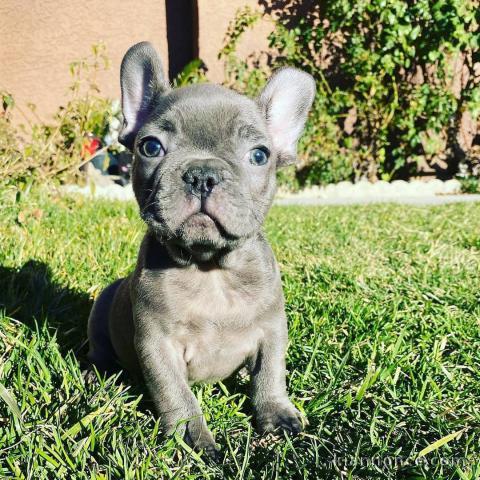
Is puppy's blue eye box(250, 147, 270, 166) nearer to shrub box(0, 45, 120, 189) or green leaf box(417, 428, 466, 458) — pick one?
green leaf box(417, 428, 466, 458)

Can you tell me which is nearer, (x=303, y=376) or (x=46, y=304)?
(x=303, y=376)

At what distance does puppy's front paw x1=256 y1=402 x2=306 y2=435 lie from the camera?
223 centimetres

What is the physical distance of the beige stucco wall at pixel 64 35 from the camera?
10.8 metres

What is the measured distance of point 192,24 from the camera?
1109 centimetres

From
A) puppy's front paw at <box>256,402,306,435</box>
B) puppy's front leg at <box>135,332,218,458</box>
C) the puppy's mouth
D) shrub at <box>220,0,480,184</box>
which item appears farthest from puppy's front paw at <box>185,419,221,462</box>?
shrub at <box>220,0,480,184</box>

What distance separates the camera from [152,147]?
7.89 ft

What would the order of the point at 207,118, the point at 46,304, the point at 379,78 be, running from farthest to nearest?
the point at 379,78, the point at 46,304, the point at 207,118

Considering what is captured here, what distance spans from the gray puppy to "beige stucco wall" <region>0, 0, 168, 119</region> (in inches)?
351

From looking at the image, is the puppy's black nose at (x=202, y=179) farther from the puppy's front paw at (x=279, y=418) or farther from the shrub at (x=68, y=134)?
the shrub at (x=68, y=134)

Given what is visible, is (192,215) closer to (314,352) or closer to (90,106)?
(314,352)

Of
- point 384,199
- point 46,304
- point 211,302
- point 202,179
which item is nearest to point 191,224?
point 202,179

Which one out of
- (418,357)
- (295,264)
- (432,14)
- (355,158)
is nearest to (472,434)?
(418,357)

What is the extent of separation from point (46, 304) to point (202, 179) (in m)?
1.65

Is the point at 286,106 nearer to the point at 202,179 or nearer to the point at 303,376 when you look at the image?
the point at 202,179
